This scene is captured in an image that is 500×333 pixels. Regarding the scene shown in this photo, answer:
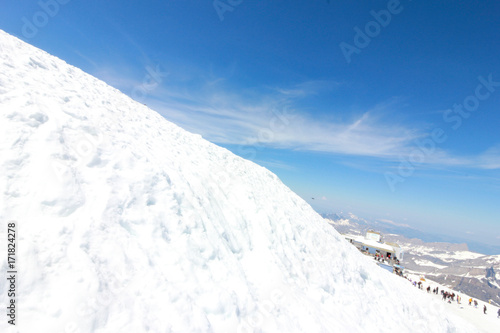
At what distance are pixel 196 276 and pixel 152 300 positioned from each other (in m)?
1.91

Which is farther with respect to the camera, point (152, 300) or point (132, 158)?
point (132, 158)

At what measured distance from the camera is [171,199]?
32.7ft

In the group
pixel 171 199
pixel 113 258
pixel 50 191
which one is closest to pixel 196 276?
pixel 113 258

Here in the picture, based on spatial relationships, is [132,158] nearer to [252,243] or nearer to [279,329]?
[252,243]

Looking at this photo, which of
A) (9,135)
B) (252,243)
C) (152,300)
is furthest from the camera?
(252,243)

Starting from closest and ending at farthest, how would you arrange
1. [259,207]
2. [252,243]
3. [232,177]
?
[252,243] < [259,207] < [232,177]

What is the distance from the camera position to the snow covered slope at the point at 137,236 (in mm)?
5625

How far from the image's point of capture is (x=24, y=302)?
4789 millimetres

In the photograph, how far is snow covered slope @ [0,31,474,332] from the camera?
5.62m

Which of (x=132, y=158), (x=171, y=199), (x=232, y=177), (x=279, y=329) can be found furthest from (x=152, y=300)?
(x=232, y=177)

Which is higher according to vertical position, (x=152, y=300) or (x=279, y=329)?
(x=152, y=300)

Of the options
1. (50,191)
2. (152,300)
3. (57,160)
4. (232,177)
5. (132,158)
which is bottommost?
(152,300)

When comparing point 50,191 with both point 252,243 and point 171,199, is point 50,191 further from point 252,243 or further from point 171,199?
point 252,243

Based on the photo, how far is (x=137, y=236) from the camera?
775cm
